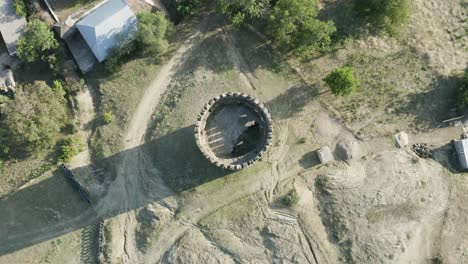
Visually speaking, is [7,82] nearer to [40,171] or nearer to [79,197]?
[40,171]

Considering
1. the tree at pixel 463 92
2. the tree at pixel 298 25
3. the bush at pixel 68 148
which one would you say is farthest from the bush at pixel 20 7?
the tree at pixel 463 92

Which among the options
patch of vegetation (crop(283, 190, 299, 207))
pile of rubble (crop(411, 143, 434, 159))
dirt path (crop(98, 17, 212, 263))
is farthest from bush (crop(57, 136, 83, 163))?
pile of rubble (crop(411, 143, 434, 159))

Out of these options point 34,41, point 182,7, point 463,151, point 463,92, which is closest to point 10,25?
point 34,41

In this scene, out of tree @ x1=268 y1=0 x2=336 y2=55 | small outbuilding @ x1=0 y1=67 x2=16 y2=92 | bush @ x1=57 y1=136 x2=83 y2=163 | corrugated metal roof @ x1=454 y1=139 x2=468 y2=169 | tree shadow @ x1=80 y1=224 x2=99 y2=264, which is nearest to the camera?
tree @ x1=268 y1=0 x2=336 y2=55

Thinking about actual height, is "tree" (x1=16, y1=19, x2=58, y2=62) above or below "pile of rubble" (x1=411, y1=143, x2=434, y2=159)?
above

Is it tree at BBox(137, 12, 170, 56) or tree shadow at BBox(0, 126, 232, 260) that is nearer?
tree at BBox(137, 12, 170, 56)

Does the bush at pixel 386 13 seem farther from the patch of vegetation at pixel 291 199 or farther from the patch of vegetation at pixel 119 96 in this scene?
the patch of vegetation at pixel 119 96

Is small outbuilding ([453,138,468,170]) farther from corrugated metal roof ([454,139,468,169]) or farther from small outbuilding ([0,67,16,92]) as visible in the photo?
small outbuilding ([0,67,16,92])
